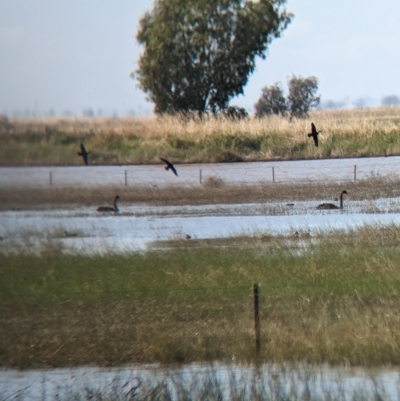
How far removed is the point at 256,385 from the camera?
10.8m

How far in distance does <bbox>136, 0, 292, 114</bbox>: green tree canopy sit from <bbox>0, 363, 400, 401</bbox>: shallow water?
4788cm

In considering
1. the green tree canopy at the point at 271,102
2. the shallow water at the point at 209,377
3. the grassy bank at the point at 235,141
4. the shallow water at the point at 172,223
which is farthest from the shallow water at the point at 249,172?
the green tree canopy at the point at 271,102

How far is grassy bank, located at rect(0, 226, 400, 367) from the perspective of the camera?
12.8 meters

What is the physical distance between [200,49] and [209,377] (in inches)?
1988

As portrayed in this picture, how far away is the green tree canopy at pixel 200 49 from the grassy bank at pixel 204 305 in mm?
39778

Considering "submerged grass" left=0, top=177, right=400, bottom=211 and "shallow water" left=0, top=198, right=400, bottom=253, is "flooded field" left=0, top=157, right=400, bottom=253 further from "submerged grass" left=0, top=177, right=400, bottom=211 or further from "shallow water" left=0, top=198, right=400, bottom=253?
"submerged grass" left=0, top=177, right=400, bottom=211

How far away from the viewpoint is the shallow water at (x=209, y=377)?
10.6 metres

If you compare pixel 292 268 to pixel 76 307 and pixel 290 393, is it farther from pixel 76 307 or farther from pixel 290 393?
pixel 290 393

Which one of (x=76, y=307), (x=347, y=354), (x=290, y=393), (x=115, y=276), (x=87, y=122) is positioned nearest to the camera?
(x=290, y=393)

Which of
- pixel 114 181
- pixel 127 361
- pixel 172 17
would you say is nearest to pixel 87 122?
pixel 127 361

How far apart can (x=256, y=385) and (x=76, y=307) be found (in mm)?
5409

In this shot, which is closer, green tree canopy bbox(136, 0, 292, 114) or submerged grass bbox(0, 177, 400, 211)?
submerged grass bbox(0, 177, 400, 211)

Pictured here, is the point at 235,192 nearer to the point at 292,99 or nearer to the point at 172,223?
the point at 172,223

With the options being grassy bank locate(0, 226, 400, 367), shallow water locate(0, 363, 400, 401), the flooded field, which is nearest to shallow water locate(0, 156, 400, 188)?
the flooded field
